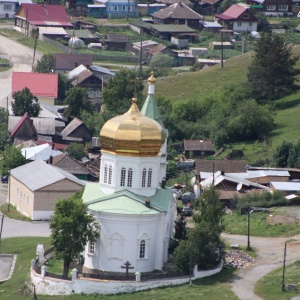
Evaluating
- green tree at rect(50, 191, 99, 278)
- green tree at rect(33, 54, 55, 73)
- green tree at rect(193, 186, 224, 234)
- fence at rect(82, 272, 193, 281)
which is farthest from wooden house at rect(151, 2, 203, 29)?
fence at rect(82, 272, 193, 281)

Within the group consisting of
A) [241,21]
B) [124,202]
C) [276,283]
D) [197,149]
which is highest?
[124,202]

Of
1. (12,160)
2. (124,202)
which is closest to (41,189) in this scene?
(12,160)

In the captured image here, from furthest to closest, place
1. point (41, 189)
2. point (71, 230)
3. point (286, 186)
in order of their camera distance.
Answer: point (286, 186) → point (41, 189) → point (71, 230)

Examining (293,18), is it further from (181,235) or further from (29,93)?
(181,235)

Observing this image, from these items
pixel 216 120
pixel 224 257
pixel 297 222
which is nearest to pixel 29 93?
pixel 216 120

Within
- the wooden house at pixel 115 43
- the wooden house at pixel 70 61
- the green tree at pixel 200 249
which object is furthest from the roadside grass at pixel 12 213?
the wooden house at pixel 115 43

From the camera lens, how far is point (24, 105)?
289ft

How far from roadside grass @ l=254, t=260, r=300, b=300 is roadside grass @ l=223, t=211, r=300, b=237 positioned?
19.7 feet

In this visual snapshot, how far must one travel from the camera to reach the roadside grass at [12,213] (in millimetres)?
69438

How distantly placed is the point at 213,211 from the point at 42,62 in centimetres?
4449

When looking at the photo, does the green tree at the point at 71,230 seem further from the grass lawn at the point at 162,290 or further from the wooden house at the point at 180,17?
the wooden house at the point at 180,17

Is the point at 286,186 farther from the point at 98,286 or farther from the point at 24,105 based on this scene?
the point at 24,105

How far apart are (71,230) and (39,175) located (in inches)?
592

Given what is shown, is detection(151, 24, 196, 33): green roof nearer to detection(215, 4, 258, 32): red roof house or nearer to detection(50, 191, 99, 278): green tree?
detection(215, 4, 258, 32): red roof house
